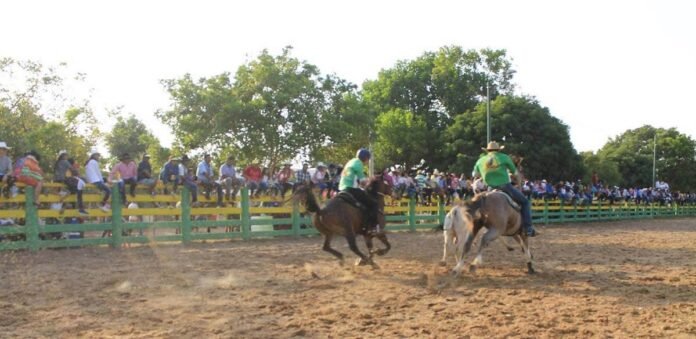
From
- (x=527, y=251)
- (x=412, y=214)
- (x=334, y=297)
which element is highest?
(x=412, y=214)

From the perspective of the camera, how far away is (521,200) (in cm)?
1099

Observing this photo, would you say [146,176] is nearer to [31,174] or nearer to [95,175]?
[95,175]

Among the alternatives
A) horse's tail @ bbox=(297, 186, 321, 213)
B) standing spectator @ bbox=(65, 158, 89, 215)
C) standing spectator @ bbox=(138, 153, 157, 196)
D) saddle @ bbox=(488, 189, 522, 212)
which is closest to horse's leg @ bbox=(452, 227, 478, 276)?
saddle @ bbox=(488, 189, 522, 212)

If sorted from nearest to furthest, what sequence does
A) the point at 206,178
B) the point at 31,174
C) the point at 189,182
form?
the point at 31,174 → the point at 189,182 → the point at 206,178

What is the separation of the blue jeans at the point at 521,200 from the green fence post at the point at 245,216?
31.0ft

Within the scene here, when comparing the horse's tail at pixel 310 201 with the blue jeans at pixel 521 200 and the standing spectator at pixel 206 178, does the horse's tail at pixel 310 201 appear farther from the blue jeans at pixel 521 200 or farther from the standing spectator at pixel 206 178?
the standing spectator at pixel 206 178

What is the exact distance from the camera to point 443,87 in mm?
57344

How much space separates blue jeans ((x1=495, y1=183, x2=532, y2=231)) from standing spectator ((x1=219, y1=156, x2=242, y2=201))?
9.73 meters

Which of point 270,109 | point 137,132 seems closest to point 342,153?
point 270,109

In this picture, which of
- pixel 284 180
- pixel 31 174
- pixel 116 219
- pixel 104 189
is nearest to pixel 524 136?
pixel 284 180

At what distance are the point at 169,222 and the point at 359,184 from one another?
22.5ft

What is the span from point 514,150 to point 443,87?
35.5 feet

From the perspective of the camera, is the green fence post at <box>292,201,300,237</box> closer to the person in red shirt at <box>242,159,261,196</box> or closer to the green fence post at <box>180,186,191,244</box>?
the person in red shirt at <box>242,159,261,196</box>

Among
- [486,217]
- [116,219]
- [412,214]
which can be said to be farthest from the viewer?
[412,214]
